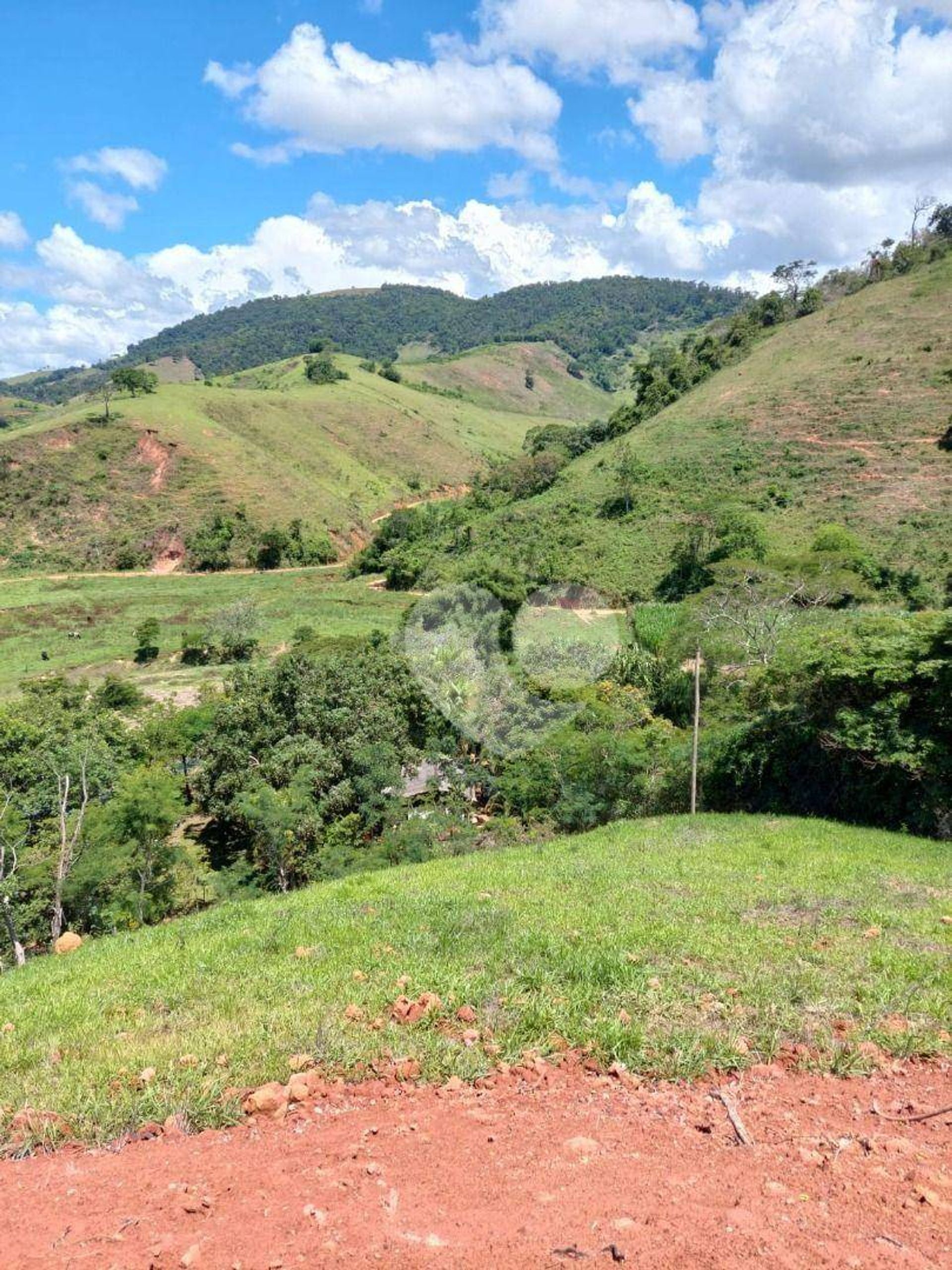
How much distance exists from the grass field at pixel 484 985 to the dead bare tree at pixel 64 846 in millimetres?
8632

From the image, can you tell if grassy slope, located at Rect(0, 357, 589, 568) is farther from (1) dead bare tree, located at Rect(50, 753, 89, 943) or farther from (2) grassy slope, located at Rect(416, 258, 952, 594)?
(1) dead bare tree, located at Rect(50, 753, 89, 943)

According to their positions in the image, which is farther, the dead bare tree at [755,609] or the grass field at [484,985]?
the dead bare tree at [755,609]

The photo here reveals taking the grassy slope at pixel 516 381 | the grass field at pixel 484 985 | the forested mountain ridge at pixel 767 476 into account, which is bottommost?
the grass field at pixel 484 985

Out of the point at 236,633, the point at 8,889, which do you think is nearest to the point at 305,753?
the point at 8,889

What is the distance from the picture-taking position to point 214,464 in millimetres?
80312

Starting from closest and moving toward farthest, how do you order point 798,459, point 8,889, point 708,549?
1. point 8,889
2. point 708,549
3. point 798,459

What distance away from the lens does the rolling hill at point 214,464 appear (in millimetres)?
70250

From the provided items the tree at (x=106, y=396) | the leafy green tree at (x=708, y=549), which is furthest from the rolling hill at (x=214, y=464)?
the leafy green tree at (x=708, y=549)

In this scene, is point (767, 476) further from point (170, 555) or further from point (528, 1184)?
point (528, 1184)

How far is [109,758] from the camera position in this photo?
27375 millimetres

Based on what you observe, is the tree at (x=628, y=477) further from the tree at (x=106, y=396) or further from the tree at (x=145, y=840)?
the tree at (x=106, y=396)

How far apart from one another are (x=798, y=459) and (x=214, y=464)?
5858cm

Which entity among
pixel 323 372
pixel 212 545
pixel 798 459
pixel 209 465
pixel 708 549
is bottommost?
pixel 708 549

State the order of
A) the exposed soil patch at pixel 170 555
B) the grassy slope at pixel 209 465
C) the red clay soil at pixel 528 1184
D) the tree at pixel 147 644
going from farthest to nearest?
the grassy slope at pixel 209 465 < the exposed soil patch at pixel 170 555 < the tree at pixel 147 644 < the red clay soil at pixel 528 1184
